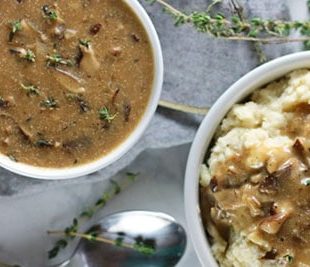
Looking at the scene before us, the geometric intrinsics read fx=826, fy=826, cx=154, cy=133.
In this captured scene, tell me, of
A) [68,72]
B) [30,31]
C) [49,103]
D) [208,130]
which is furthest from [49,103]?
[208,130]

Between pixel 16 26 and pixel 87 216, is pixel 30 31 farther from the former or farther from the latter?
pixel 87 216

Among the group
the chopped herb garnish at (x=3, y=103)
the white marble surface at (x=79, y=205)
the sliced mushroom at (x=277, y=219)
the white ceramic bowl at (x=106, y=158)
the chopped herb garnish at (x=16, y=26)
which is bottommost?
the white marble surface at (x=79, y=205)

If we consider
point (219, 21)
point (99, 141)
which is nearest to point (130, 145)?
point (99, 141)

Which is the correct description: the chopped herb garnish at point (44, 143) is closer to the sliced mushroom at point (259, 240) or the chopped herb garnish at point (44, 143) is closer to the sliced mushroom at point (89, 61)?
the sliced mushroom at point (89, 61)

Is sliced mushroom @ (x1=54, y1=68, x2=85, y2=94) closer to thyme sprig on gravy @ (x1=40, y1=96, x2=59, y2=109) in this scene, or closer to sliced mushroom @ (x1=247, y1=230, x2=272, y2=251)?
thyme sprig on gravy @ (x1=40, y1=96, x2=59, y2=109)

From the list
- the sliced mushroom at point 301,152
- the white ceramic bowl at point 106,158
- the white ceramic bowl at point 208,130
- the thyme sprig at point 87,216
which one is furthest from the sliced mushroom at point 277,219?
the thyme sprig at point 87,216

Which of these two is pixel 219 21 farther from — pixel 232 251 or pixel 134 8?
pixel 232 251
